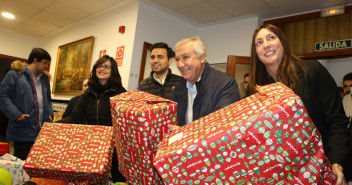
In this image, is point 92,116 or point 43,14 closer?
point 92,116

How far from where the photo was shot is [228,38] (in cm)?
543

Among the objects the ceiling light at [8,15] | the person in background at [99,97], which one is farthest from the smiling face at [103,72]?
the ceiling light at [8,15]

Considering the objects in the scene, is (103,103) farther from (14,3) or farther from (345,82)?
(14,3)

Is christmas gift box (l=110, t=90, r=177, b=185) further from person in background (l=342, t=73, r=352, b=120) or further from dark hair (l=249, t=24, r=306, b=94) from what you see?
person in background (l=342, t=73, r=352, b=120)

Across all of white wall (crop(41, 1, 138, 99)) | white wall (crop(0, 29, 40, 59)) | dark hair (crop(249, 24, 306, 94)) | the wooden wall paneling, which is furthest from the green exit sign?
white wall (crop(0, 29, 40, 59))

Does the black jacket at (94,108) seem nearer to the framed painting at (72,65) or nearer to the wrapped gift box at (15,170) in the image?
the wrapped gift box at (15,170)

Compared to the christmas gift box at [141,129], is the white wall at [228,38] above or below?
above

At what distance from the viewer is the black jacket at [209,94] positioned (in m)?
1.24

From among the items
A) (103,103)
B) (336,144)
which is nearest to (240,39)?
(103,103)

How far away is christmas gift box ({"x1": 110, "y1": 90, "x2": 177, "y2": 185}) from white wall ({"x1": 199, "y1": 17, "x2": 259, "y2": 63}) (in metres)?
4.43

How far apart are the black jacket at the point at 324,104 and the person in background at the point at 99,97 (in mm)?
1376

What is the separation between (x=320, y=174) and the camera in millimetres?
726

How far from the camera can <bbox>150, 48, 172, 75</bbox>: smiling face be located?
8.98 ft

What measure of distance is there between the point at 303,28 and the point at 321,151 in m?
4.56
